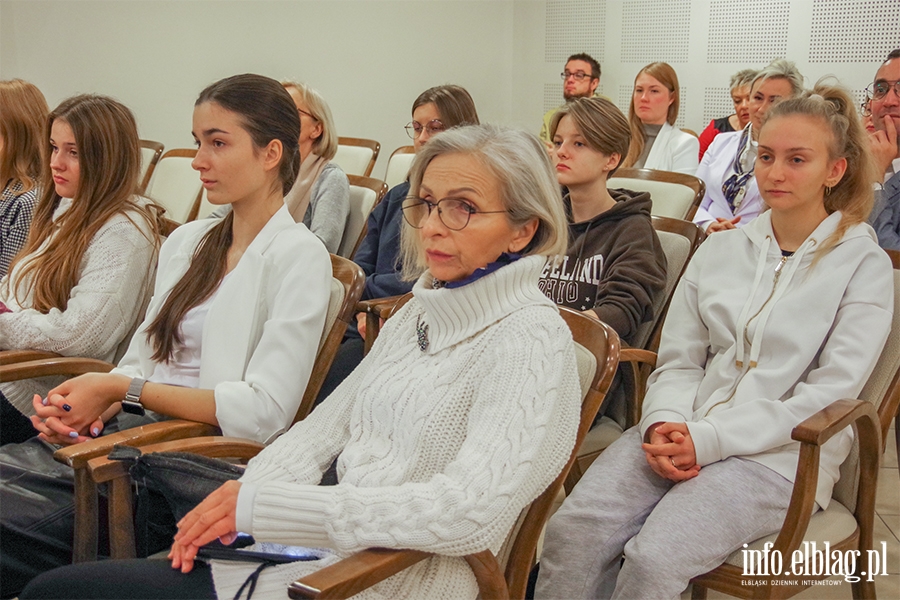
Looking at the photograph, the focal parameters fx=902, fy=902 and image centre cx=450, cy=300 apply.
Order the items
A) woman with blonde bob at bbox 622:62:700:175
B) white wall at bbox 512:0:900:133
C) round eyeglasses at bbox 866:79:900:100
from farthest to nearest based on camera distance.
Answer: white wall at bbox 512:0:900:133
woman with blonde bob at bbox 622:62:700:175
round eyeglasses at bbox 866:79:900:100

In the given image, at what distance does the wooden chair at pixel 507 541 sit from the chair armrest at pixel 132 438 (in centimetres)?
6

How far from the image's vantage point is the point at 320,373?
1917 millimetres

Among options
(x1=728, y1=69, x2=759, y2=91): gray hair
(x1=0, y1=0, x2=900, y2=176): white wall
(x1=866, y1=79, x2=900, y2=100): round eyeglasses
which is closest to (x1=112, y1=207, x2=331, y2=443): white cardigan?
(x1=866, y1=79, x2=900, y2=100): round eyeglasses

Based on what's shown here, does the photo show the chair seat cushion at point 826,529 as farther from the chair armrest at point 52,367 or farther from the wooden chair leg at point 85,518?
the chair armrest at point 52,367

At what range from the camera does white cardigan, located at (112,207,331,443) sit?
1787 mm

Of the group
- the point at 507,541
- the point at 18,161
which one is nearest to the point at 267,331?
the point at 507,541

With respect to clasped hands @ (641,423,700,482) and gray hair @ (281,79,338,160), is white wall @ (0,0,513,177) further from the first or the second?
clasped hands @ (641,423,700,482)

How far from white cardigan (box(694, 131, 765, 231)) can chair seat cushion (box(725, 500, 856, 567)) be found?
195 cm

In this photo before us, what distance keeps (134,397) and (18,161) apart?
4.64 ft

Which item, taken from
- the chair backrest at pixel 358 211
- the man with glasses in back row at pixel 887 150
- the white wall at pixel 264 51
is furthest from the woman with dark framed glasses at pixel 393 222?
the white wall at pixel 264 51

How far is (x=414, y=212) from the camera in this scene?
1.61 m

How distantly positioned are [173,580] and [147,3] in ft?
16.2

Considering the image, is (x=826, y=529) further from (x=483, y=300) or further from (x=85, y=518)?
(x=85, y=518)

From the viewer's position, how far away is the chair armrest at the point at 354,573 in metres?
1.13
